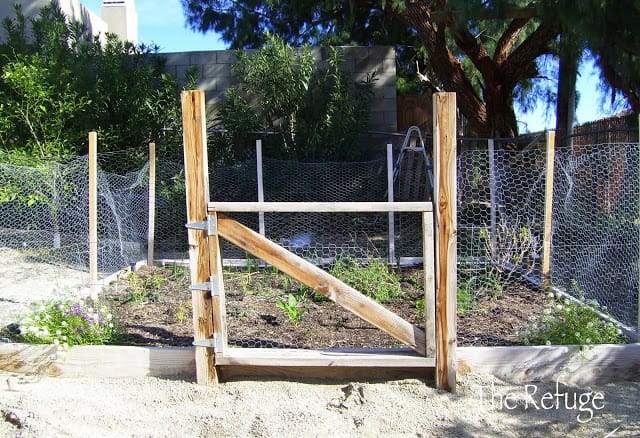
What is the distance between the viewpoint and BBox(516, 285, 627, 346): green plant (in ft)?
13.6

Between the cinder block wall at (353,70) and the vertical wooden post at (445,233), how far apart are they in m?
7.29

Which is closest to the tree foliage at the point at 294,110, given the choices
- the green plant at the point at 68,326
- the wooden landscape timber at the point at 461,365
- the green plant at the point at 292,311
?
the green plant at the point at 292,311

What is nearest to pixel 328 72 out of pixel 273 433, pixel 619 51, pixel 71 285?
pixel 619 51

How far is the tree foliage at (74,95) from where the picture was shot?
8.46 metres

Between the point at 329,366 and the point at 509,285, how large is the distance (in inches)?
123

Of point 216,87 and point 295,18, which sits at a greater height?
point 295,18

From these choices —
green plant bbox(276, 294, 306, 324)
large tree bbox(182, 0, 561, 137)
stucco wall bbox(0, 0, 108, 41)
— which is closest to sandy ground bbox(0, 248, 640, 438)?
green plant bbox(276, 294, 306, 324)

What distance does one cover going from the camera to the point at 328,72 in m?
9.98

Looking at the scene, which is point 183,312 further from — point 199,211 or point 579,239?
point 579,239

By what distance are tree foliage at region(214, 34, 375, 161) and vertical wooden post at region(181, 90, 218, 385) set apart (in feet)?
18.9

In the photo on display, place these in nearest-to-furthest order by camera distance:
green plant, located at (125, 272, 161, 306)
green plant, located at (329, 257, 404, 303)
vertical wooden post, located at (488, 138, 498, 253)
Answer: green plant, located at (329, 257, 404, 303) → green plant, located at (125, 272, 161, 306) → vertical wooden post, located at (488, 138, 498, 253)

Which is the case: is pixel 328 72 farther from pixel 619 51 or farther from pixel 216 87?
pixel 619 51

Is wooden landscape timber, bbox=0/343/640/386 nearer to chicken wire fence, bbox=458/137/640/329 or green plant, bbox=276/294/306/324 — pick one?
green plant, bbox=276/294/306/324

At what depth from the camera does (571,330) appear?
166 inches
